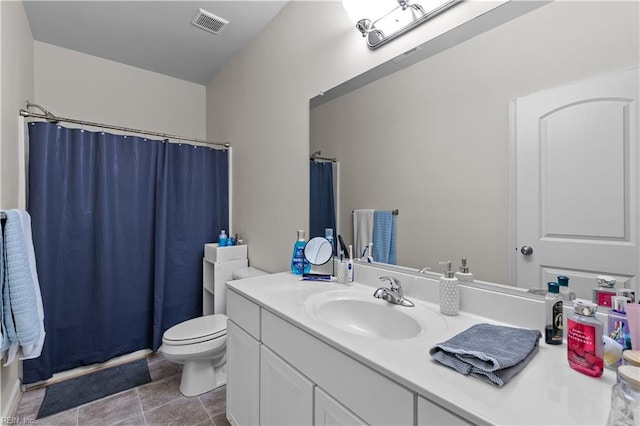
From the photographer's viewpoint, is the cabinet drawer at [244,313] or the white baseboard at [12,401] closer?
the cabinet drawer at [244,313]

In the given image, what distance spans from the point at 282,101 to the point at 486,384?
1830 mm

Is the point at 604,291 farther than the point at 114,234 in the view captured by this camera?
No

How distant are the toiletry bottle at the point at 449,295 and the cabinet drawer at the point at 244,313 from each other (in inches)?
28.4

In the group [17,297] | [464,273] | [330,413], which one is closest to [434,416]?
[330,413]

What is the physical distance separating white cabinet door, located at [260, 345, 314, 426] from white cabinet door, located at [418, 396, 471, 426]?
0.40 meters

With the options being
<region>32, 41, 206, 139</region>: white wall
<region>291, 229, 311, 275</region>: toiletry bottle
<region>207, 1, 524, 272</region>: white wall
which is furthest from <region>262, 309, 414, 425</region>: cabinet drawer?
<region>32, 41, 206, 139</region>: white wall

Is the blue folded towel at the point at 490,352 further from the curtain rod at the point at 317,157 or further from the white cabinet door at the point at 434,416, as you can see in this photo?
the curtain rod at the point at 317,157

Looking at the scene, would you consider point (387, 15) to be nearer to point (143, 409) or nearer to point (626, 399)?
point (626, 399)

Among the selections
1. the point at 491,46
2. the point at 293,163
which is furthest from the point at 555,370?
the point at 293,163

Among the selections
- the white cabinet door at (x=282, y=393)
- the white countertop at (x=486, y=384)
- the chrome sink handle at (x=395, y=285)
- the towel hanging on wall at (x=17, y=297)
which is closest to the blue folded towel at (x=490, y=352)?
the white countertop at (x=486, y=384)

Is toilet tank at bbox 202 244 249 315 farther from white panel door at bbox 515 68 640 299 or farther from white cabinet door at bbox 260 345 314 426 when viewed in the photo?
white panel door at bbox 515 68 640 299

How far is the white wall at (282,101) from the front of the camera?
1527 mm

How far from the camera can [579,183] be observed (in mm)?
836

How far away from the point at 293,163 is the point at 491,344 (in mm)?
1415
